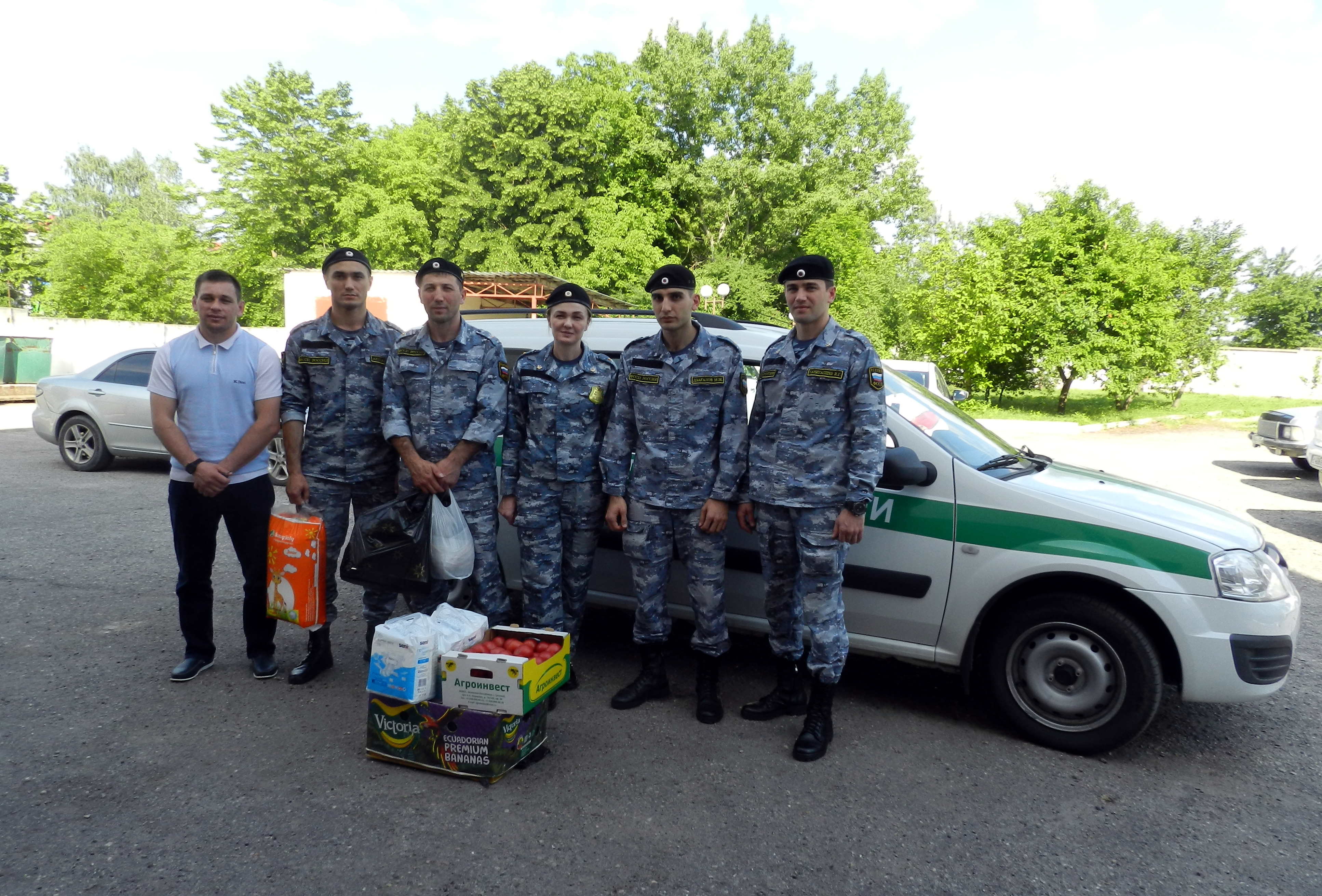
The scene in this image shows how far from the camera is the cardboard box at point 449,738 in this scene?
312cm

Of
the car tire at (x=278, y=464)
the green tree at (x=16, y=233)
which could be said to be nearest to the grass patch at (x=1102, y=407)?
the car tire at (x=278, y=464)

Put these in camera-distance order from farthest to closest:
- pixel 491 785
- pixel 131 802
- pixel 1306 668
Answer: pixel 1306 668
pixel 491 785
pixel 131 802

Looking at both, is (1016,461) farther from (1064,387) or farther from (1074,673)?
(1064,387)

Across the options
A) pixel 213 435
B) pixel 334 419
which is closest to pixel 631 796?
pixel 334 419

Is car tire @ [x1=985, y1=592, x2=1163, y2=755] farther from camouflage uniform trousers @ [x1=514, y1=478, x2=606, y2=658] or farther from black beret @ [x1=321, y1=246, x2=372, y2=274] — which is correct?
black beret @ [x1=321, y1=246, x2=372, y2=274]

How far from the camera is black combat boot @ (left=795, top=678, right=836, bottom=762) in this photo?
340 cm

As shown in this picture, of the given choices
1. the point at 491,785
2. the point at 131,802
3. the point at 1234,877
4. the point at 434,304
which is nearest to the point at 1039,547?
the point at 1234,877

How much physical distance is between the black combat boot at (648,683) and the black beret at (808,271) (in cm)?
187

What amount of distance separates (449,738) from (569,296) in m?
2.04

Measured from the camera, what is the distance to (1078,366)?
2159cm

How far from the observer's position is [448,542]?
148 inches

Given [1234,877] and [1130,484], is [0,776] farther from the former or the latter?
[1130,484]

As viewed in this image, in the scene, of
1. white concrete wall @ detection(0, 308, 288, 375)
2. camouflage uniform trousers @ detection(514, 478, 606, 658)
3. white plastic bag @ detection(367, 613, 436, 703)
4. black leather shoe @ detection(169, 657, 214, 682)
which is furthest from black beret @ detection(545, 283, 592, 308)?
white concrete wall @ detection(0, 308, 288, 375)

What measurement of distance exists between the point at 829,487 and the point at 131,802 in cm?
294
